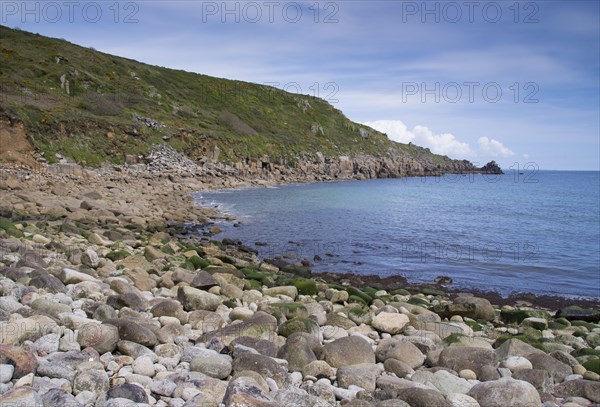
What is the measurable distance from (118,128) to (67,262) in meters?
38.6

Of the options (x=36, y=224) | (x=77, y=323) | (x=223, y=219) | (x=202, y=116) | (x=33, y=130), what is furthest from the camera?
(x=202, y=116)

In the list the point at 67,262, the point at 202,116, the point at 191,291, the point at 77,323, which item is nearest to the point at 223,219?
the point at 67,262

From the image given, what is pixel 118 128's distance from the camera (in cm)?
4559

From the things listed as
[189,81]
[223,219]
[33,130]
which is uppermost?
[189,81]

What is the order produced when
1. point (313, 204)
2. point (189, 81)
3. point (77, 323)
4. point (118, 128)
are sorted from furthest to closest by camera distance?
1. point (189, 81)
2. point (118, 128)
3. point (313, 204)
4. point (77, 323)

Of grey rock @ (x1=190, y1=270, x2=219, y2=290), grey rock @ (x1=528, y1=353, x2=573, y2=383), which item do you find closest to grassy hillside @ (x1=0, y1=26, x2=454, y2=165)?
grey rock @ (x1=190, y1=270, x2=219, y2=290)

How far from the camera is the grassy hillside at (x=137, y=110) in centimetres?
4062

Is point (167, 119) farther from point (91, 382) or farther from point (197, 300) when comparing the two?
point (91, 382)

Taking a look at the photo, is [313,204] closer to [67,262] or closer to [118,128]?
[118,128]

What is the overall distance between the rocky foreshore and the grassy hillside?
30.2m

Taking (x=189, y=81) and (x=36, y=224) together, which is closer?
(x=36, y=224)

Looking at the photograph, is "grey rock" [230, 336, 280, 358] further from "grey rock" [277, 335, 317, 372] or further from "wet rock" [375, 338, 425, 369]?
"wet rock" [375, 338, 425, 369]

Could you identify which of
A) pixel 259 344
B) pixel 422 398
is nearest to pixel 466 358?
pixel 422 398

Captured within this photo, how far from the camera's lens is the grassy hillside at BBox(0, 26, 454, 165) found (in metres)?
40.6
